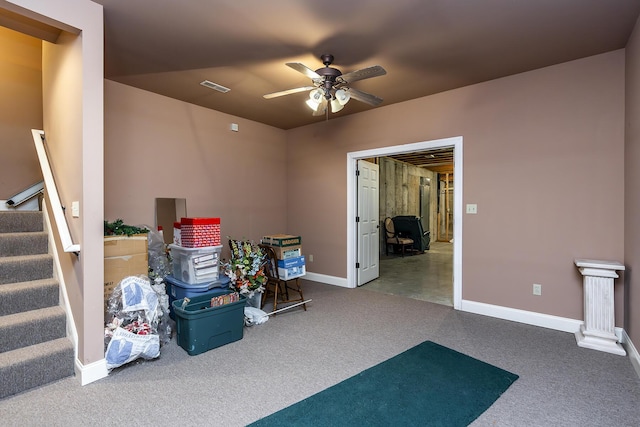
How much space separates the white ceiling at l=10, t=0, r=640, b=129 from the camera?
88.7 inches

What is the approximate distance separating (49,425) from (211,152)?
3.52 meters

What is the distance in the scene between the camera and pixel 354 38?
2645mm

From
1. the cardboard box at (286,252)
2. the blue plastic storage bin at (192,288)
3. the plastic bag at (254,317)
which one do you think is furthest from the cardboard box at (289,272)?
the blue plastic storage bin at (192,288)

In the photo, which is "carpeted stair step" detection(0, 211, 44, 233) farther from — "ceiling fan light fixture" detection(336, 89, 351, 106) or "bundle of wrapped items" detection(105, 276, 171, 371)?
"ceiling fan light fixture" detection(336, 89, 351, 106)

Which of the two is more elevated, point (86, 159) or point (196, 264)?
point (86, 159)

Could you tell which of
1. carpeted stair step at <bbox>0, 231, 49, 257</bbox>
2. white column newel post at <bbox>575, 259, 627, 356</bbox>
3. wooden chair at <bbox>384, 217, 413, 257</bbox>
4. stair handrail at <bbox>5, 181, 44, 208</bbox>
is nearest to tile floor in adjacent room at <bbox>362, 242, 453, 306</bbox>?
wooden chair at <bbox>384, 217, 413, 257</bbox>

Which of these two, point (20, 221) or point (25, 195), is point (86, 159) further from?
point (25, 195)

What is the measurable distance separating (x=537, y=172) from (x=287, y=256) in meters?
2.97

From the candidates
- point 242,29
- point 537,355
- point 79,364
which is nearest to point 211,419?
point 79,364

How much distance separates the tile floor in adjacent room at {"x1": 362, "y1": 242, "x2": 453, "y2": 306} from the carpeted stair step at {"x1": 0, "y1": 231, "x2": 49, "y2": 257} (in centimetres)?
407

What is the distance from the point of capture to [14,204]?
323 centimetres

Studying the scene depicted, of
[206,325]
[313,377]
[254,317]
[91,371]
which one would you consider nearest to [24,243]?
[91,371]

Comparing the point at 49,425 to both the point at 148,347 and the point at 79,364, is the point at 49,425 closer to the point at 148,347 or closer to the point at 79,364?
the point at 79,364

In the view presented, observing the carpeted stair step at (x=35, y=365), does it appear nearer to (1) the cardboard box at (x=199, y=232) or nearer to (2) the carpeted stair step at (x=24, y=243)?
(2) the carpeted stair step at (x=24, y=243)
